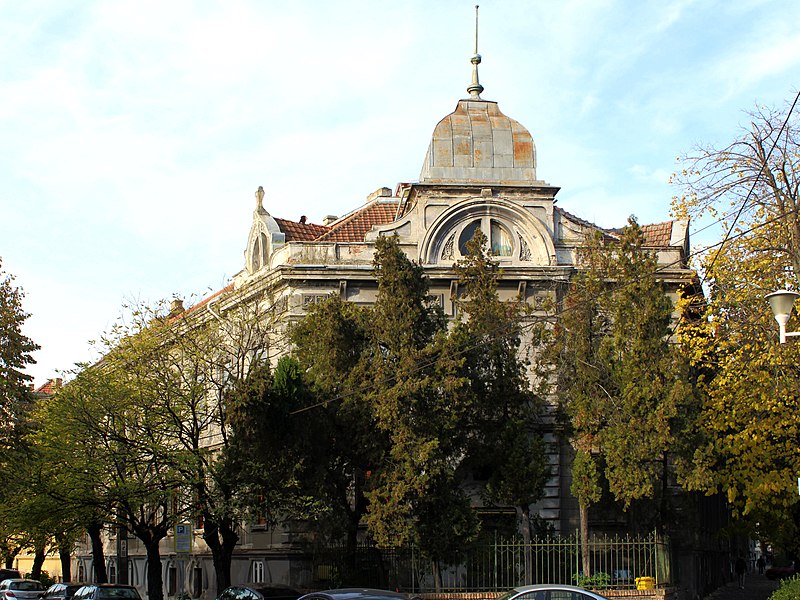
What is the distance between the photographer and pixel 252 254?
45812mm

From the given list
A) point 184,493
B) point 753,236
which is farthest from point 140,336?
point 753,236

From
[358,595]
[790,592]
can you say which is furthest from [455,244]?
[358,595]

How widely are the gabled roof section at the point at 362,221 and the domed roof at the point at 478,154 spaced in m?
3.18

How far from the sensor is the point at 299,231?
46.6 metres

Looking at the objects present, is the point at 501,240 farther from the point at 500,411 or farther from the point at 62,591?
the point at 62,591

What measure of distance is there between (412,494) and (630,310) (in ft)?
28.3

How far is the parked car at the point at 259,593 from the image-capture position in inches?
1066

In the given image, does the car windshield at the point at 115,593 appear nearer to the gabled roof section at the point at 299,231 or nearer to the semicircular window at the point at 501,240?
the gabled roof section at the point at 299,231

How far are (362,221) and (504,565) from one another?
18.6 metres

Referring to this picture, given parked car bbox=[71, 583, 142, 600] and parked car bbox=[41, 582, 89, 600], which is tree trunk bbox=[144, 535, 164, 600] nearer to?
parked car bbox=[41, 582, 89, 600]

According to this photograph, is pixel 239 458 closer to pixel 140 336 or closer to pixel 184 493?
pixel 184 493

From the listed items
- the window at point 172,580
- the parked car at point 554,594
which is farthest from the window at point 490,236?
the parked car at point 554,594

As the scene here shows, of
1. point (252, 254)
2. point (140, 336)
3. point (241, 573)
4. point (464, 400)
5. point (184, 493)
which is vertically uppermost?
point (252, 254)

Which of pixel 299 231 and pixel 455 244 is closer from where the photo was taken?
pixel 455 244
